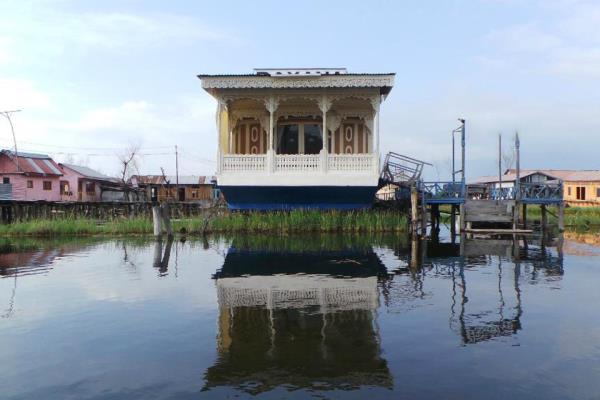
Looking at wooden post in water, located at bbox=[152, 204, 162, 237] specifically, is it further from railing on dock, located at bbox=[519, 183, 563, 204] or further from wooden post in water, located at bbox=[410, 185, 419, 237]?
railing on dock, located at bbox=[519, 183, 563, 204]

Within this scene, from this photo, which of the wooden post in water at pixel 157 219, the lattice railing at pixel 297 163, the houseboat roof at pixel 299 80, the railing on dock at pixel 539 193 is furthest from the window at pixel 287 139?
the railing on dock at pixel 539 193

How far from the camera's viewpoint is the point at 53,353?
21.8 ft

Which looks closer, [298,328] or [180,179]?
[298,328]

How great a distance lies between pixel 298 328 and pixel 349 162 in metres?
15.2

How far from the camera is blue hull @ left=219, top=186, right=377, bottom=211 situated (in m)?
22.2

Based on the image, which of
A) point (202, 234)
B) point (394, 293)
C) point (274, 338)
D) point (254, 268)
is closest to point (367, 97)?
point (202, 234)

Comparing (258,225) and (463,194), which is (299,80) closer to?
(258,225)

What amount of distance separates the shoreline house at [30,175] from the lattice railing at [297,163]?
3243 cm

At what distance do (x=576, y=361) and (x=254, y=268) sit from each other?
29.2 feet

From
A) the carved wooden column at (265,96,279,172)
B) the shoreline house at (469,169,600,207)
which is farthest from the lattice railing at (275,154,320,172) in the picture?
the shoreline house at (469,169,600,207)

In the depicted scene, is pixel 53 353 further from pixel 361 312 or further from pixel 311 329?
pixel 361 312

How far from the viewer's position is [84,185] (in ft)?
173

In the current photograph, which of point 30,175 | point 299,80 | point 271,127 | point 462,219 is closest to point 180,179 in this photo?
point 30,175

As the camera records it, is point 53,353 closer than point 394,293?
Yes
